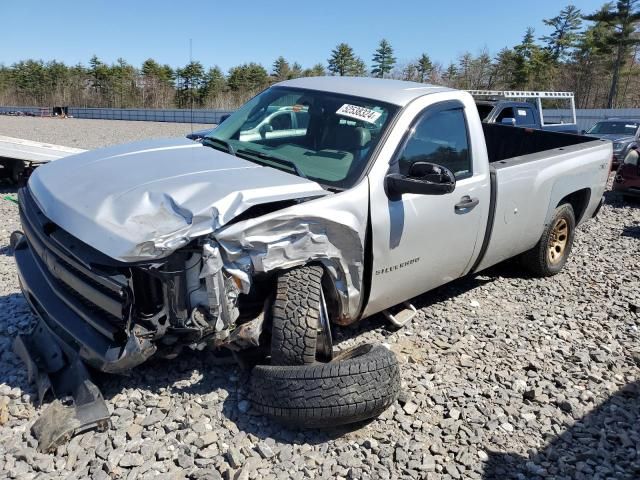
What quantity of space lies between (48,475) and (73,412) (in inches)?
14.0

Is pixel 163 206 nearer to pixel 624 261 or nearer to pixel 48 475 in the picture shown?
pixel 48 475

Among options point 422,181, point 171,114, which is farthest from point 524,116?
point 171,114

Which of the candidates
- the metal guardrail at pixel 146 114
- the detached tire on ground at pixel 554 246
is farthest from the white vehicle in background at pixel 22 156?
the metal guardrail at pixel 146 114

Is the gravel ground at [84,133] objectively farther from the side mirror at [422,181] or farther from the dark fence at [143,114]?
the side mirror at [422,181]

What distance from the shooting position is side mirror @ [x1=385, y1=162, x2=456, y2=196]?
334 centimetres

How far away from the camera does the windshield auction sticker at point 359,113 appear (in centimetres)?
377

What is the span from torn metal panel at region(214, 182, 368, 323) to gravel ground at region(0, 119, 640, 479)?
802mm

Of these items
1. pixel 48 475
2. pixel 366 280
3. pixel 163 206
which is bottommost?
pixel 48 475

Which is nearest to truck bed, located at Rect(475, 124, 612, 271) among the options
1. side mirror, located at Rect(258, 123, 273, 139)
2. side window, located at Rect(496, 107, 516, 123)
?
side mirror, located at Rect(258, 123, 273, 139)

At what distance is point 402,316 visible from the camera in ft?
14.1

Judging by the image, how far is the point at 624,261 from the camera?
6.46 meters

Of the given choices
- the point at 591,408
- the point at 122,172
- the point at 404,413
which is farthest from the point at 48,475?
the point at 591,408

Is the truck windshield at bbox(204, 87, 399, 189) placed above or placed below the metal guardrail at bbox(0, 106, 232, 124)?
above

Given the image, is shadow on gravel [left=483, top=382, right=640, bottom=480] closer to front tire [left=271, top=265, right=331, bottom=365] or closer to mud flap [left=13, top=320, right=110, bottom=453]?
front tire [left=271, top=265, right=331, bottom=365]
